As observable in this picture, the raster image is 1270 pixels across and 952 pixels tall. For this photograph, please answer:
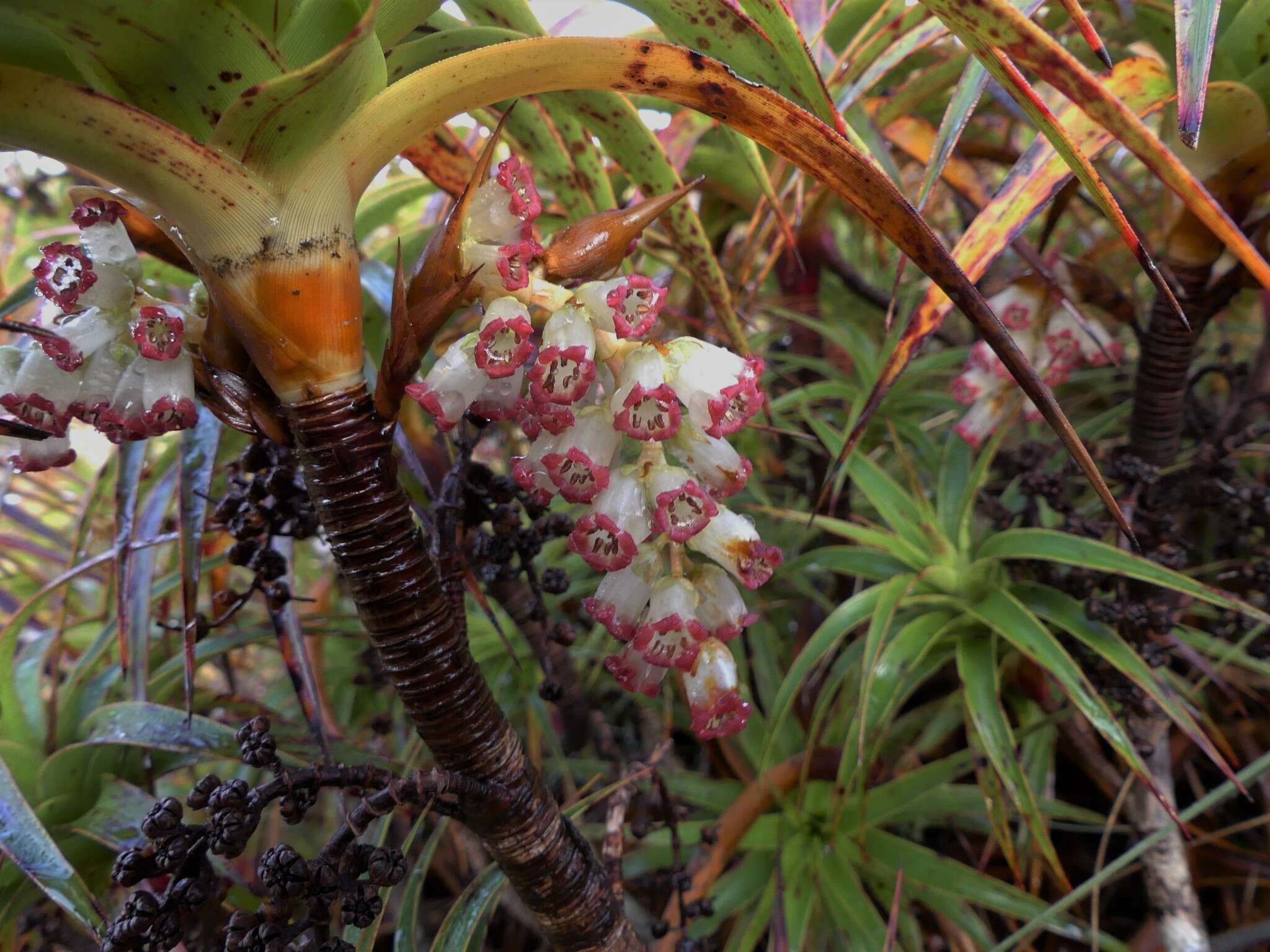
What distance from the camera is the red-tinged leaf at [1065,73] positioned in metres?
0.29

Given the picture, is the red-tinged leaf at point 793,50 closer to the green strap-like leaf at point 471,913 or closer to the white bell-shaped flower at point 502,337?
the white bell-shaped flower at point 502,337

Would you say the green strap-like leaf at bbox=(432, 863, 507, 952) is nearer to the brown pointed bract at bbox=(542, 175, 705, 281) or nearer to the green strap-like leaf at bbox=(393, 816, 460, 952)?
the green strap-like leaf at bbox=(393, 816, 460, 952)

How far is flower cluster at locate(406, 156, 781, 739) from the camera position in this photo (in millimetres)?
352

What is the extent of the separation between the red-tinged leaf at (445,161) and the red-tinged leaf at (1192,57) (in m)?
0.45

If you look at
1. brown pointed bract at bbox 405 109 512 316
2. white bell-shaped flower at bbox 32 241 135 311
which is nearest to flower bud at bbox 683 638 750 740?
brown pointed bract at bbox 405 109 512 316

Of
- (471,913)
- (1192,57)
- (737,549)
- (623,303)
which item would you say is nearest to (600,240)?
(623,303)

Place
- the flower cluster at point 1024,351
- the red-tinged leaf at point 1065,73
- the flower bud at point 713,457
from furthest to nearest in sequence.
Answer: the flower cluster at point 1024,351
the flower bud at point 713,457
the red-tinged leaf at point 1065,73

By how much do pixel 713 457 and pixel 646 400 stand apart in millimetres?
57

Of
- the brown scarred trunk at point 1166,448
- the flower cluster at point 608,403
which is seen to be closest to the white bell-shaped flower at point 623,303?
the flower cluster at point 608,403

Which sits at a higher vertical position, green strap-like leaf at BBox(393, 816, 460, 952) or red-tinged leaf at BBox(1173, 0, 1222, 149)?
red-tinged leaf at BBox(1173, 0, 1222, 149)

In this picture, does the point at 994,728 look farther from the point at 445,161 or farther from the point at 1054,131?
the point at 445,161

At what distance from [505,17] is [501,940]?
930 mm

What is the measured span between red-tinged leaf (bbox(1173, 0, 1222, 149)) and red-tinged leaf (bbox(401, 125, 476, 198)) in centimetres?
45

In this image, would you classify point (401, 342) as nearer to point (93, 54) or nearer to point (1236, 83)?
point (93, 54)
